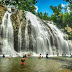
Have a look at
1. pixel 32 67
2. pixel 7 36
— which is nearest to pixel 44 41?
pixel 7 36

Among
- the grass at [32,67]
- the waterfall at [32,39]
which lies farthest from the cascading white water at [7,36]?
the grass at [32,67]

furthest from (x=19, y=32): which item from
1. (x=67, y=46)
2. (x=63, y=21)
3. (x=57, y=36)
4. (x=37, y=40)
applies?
(x=63, y=21)

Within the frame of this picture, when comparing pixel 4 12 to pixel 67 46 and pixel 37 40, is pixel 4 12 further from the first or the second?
pixel 67 46

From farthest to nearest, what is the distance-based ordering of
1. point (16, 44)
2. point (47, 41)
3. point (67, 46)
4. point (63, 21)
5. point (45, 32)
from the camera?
point (63, 21) → point (67, 46) → point (45, 32) → point (47, 41) → point (16, 44)

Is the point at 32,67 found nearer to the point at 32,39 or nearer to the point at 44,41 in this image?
the point at 32,39

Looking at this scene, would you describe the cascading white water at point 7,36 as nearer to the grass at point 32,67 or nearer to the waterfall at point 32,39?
the waterfall at point 32,39

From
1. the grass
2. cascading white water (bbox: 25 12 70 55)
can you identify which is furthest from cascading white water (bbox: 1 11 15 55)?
the grass

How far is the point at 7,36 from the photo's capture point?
98.9ft

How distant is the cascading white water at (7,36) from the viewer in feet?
90.6

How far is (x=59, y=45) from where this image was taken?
120ft

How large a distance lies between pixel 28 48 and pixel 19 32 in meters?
5.33

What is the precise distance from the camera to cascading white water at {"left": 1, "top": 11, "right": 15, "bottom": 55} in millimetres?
27625

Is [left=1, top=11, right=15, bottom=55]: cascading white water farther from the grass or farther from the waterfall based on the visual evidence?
the grass

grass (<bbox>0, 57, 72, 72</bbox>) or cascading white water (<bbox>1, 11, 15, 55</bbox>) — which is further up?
cascading white water (<bbox>1, 11, 15, 55</bbox>)
